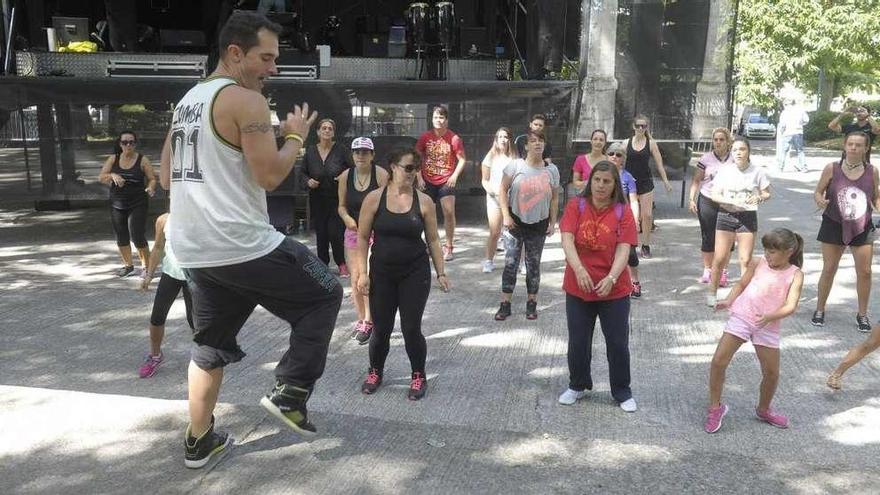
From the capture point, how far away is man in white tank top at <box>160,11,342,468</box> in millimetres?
3127

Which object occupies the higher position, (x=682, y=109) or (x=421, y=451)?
(x=682, y=109)

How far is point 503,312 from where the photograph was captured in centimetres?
695

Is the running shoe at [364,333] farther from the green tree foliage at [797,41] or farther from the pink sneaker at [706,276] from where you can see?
the green tree foliage at [797,41]

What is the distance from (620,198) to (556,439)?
58.5 inches

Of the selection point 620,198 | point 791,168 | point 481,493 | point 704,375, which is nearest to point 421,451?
point 481,493

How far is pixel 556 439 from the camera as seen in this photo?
420cm

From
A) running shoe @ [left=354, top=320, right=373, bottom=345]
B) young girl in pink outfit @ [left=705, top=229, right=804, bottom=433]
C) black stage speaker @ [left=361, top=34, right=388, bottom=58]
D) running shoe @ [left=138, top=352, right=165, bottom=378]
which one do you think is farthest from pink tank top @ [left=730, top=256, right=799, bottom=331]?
black stage speaker @ [left=361, top=34, right=388, bottom=58]

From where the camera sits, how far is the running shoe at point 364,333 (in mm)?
6137

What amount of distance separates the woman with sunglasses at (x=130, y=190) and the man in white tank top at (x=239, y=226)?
17.1 feet

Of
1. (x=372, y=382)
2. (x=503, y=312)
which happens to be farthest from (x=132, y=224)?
(x=372, y=382)

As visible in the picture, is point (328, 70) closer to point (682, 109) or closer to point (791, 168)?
point (682, 109)

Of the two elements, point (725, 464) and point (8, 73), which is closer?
point (725, 464)

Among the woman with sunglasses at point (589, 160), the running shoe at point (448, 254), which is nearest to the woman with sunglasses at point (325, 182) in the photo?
the running shoe at point (448, 254)

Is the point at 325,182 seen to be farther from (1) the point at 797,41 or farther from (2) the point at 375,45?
(1) the point at 797,41
